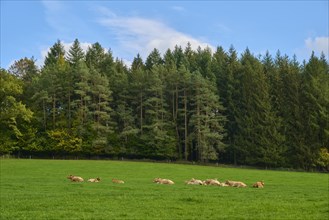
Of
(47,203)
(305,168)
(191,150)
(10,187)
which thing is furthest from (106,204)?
(191,150)

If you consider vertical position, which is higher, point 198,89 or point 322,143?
point 198,89

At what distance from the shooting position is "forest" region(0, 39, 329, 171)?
71.4m

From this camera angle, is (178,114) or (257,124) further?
(178,114)

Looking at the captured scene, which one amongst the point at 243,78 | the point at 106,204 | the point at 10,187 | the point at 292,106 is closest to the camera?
the point at 106,204

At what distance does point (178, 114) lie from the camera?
80.3 m

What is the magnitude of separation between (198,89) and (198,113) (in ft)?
14.4

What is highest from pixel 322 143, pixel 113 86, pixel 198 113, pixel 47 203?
pixel 113 86

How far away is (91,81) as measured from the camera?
3189 inches

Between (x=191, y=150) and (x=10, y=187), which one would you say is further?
(x=191, y=150)

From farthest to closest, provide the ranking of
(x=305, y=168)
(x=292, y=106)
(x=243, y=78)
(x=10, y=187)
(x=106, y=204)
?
(x=243, y=78), (x=292, y=106), (x=305, y=168), (x=10, y=187), (x=106, y=204)

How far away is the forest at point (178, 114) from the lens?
71438mm

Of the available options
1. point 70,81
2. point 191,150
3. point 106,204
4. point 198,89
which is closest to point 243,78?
point 198,89

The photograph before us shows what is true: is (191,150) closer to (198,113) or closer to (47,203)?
(198,113)

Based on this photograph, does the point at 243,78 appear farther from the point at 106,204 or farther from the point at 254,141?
the point at 106,204
